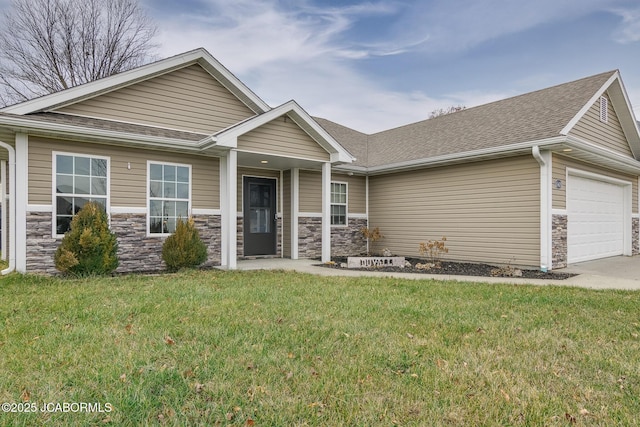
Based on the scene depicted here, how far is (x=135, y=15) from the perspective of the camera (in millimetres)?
19016

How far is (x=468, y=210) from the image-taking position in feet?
33.6

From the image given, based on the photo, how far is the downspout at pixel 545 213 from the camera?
28.2 feet

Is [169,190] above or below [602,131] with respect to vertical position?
below

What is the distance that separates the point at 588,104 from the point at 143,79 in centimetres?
1073

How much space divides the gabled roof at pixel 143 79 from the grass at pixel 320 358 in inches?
156

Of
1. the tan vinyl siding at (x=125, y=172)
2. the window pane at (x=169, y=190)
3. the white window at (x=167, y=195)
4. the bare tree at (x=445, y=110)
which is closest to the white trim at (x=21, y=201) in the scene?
the tan vinyl siding at (x=125, y=172)

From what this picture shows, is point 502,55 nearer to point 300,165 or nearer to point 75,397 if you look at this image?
point 300,165

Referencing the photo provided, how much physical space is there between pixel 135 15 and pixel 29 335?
65.8 ft

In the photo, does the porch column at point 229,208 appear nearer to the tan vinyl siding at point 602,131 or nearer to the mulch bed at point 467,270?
the mulch bed at point 467,270

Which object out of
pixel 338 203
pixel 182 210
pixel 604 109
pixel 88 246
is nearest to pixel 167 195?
pixel 182 210

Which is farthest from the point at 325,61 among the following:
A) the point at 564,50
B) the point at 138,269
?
the point at 138,269

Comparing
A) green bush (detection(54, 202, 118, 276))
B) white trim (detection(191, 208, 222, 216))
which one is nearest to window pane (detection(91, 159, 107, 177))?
green bush (detection(54, 202, 118, 276))

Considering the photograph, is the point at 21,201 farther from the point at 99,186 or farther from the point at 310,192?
the point at 310,192

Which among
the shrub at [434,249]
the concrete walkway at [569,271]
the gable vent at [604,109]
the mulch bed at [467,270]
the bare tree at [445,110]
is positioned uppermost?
the bare tree at [445,110]
